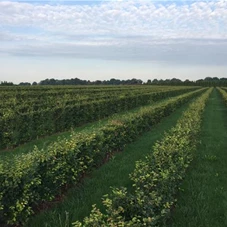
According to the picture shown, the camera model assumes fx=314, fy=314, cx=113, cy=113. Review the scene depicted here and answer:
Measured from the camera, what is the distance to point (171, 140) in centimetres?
764

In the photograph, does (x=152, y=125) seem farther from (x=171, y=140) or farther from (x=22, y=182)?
(x=22, y=182)

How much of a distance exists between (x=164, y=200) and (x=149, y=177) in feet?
1.73

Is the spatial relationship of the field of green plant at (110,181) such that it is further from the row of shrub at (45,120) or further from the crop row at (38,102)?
the crop row at (38,102)

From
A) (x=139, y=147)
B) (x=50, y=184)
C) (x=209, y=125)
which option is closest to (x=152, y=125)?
(x=209, y=125)

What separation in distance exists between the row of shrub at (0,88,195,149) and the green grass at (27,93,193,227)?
448 cm

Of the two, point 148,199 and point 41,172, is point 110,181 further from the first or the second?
point 148,199

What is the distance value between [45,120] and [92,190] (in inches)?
325

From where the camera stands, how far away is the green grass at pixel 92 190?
5.26 metres

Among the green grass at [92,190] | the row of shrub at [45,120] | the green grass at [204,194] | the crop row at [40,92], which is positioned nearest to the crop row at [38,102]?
the row of shrub at [45,120]

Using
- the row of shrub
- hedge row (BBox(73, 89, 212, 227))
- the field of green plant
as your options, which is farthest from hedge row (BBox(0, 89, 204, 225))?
the row of shrub

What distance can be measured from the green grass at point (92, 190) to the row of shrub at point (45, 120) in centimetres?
448

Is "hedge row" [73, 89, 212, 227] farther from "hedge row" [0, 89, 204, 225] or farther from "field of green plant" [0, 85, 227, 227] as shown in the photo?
"hedge row" [0, 89, 204, 225]

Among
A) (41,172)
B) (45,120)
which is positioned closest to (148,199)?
(41,172)

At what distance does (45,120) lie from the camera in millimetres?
14414
